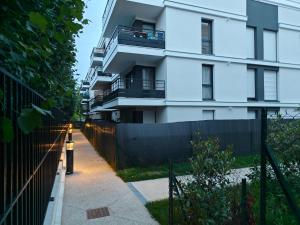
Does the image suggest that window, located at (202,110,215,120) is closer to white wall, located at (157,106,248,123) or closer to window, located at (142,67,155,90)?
white wall, located at (157,106,248,123)

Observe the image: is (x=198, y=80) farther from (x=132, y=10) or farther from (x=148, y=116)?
(x=132, y=10)

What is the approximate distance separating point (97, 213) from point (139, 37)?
12047 mm

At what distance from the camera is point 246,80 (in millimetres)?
19281

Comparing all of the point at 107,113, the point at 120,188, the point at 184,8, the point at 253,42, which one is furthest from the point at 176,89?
the point at 107,113

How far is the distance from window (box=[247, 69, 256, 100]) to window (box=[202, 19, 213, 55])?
12.4ft

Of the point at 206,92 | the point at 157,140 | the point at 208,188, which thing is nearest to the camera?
the point at 208,188

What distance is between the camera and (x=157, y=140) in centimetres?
1183

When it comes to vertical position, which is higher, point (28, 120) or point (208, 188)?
point (28, 120)

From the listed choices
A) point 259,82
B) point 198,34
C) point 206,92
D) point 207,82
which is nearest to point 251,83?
point 259,82

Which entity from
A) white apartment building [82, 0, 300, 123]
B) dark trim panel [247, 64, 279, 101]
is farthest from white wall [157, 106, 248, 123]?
dark trim panel [247, 64, 279, 101]

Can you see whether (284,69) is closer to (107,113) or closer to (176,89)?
(176,89)

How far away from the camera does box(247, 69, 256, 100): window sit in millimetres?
20016

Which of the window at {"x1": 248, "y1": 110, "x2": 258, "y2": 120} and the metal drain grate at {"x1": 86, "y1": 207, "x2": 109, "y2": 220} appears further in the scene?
the window at {"x1": 248, "y1": 110, "x2": 258, "y2": 120}

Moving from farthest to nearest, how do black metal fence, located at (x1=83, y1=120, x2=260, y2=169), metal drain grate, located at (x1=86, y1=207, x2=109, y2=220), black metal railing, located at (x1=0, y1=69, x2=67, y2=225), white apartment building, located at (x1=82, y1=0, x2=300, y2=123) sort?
white apartment building, located at (x1=82, y1=0, x2=300, y2=123) → black metal fence, located at (x1=83, y1=120, x2=260, y2=169) → metal drain grate, located at (x1=86, y1=207, x2=109, y2=220) → black metal railing, located at (x1=0, y1=69, x2=67, y2=225)
